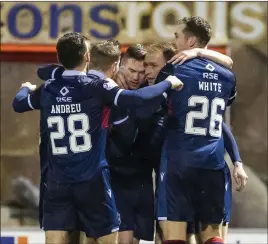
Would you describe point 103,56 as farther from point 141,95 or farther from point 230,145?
point 230,145

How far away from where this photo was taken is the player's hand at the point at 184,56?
7.45m

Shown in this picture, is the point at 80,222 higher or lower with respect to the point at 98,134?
lower

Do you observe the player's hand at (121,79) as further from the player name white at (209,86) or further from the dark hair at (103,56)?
the player name white at (209,86)

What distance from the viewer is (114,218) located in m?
7.47

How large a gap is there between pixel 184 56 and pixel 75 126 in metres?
0.98

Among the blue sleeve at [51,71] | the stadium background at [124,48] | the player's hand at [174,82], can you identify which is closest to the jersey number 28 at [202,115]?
the player's hand at [174,82]

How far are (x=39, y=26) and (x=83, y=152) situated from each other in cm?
484

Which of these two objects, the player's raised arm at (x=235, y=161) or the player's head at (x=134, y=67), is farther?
the player's head at (x=134, y=67)

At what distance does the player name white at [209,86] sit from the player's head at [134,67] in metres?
0.82

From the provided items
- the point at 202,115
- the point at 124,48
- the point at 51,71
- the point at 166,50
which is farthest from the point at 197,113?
the point at 124,48

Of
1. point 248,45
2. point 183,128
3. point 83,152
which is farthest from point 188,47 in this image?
point 248,45

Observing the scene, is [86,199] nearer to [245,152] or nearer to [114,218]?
[114,218]

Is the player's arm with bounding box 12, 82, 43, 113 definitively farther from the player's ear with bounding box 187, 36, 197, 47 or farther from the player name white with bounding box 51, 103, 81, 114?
the player's ear with bounding box 187, 36, 197, 47

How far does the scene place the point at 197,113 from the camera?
7.48 meters
